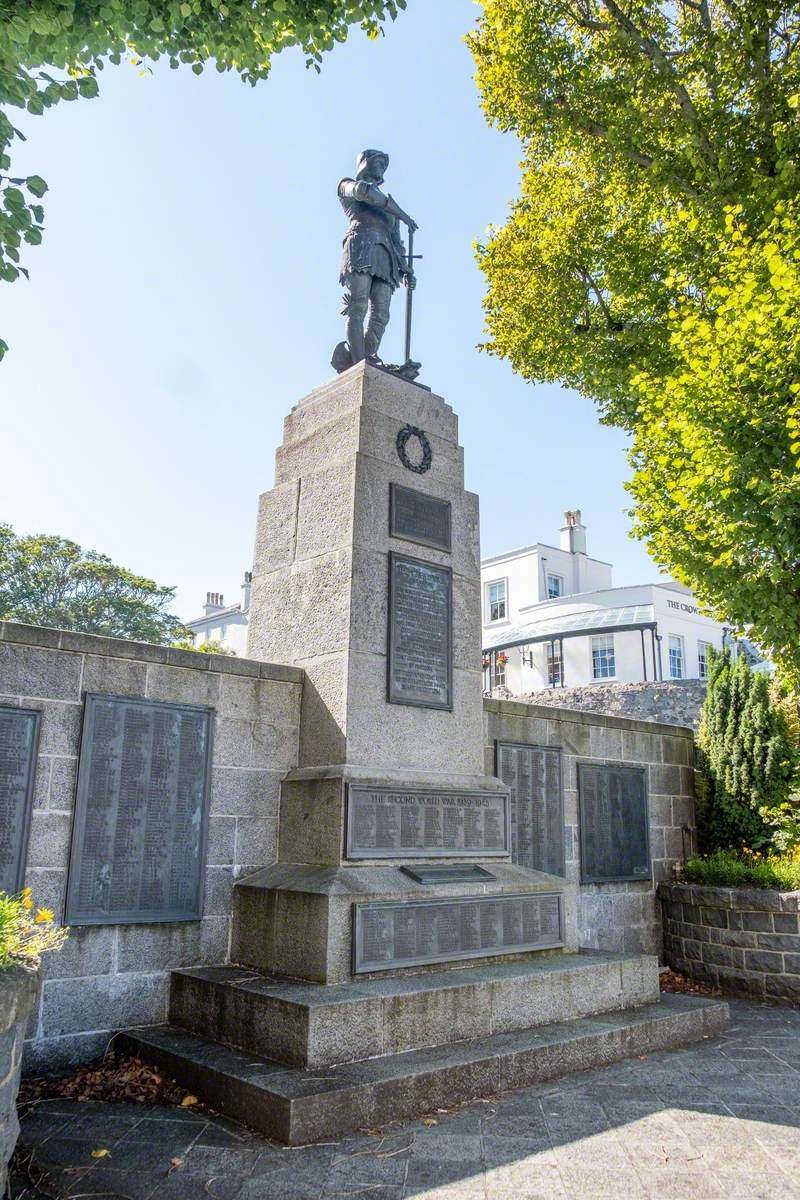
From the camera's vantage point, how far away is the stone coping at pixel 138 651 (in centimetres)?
520

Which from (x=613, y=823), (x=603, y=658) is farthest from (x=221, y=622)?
(x=613, y=823)

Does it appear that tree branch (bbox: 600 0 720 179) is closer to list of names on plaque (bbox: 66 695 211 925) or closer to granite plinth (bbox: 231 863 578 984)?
granite plinth (bbox: 231 863 578 984)

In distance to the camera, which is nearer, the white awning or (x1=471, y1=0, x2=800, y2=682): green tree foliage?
(x1=471, y1=0, x2=800, y2=682): green tree foliage

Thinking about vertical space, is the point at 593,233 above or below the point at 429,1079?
above

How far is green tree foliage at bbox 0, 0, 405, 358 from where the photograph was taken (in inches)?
153

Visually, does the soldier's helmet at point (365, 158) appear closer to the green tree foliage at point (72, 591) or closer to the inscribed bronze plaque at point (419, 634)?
the inscribed bronze plaque at point (419, 634)

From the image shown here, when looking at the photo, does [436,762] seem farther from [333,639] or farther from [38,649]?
[38,649]

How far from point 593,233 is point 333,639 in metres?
11.0

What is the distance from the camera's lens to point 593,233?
1429 cm

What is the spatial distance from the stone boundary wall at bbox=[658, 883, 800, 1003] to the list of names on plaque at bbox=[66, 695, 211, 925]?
5.55 meters

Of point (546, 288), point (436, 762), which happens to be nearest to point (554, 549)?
point (546, 288)

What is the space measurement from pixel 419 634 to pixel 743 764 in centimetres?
511

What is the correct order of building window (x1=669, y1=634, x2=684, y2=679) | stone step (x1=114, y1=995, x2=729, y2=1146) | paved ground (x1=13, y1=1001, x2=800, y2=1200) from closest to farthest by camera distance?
paved ground (x1=13, y1=1001, x2=800, y2=1200), stone step (x1=114, y1=995, x2=729, y2=1146), building window (x1=669, y1=634, x2=684, y2=679)

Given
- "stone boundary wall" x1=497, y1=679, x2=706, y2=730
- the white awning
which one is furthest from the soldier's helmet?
the white awning
